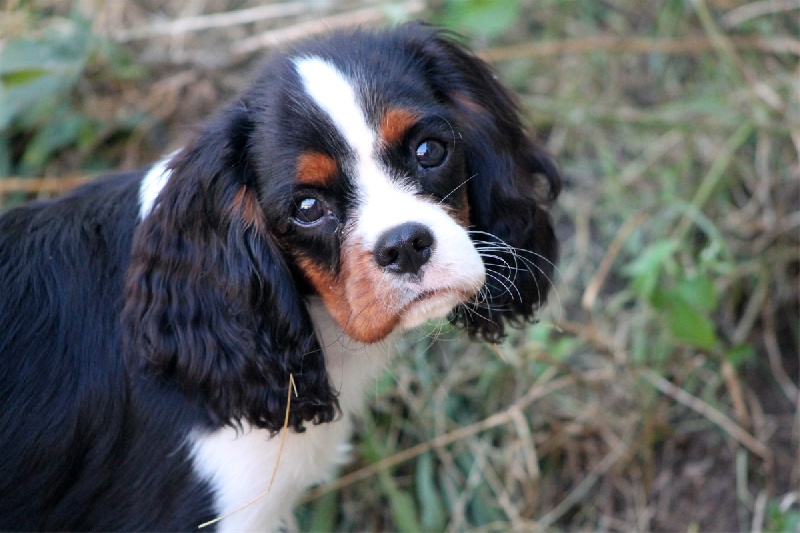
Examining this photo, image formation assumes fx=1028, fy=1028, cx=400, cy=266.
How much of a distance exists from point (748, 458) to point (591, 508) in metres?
0.68

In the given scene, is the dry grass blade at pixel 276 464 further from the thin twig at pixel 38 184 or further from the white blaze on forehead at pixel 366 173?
the thin twig at pixel 38 184

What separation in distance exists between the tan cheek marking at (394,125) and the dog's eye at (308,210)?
253 mm

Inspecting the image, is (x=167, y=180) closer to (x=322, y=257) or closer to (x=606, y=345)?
(x=322, y=257)

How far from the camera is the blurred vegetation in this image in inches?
166

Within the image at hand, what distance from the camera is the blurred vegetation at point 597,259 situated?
4.22m

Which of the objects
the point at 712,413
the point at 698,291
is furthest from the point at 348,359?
the point at 712,413

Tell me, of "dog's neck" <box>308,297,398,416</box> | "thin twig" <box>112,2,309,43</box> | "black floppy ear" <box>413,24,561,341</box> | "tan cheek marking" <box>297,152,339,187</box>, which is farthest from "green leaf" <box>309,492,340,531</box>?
"thin twig" <box>112,2,309,43</box>

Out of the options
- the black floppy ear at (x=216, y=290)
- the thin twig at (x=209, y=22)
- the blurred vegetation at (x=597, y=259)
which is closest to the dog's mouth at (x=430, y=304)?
the black floppy ear at (x=216, y=290)

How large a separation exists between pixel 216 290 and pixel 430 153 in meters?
0.72

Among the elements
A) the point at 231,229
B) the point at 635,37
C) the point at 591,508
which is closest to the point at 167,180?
the point at 231,229

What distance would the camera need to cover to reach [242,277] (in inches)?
112

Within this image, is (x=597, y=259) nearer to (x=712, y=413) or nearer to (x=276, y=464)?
(x=712, y=413)

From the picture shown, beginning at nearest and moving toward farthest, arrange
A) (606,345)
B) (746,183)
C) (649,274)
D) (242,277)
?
(242,277) < (649,274) < (606,345) < (746,183)

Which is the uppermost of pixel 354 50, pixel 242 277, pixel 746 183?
pixel 354 50
